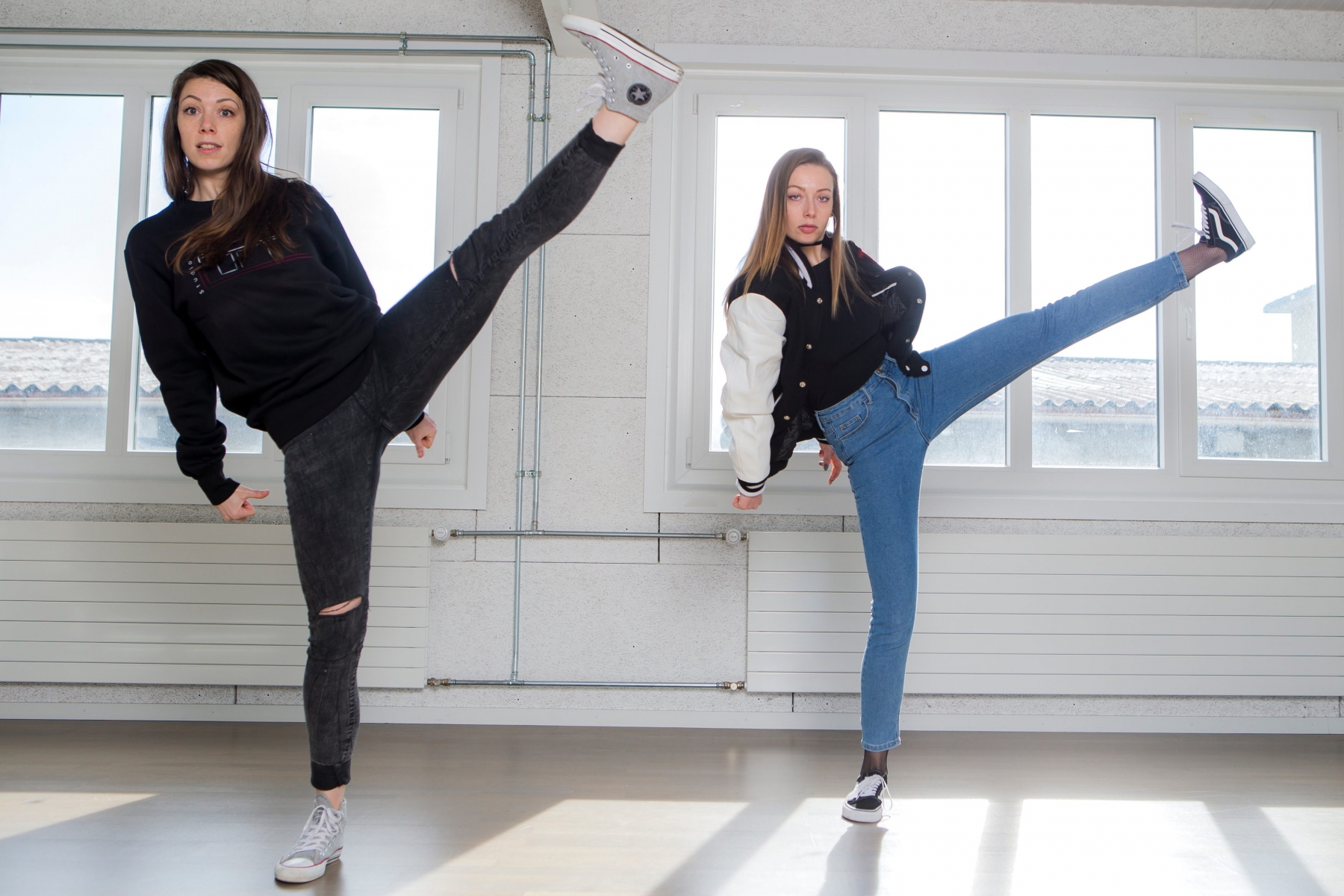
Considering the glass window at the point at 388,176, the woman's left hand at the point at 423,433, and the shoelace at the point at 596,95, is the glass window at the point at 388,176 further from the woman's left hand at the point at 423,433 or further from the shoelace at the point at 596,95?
the shoelace at the point at 596,95

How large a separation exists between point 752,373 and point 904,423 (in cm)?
37

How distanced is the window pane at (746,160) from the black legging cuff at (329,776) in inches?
64.4

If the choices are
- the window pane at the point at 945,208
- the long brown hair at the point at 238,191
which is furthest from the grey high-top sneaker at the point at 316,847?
the window pane at the point at 945,208

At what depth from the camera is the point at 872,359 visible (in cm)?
197

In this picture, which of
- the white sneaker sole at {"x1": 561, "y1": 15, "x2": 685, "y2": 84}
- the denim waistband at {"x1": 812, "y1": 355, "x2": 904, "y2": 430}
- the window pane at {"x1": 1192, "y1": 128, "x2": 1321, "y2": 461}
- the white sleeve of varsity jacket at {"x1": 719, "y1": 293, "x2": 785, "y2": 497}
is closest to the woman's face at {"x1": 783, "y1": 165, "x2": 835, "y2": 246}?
the white sleeve of varsity jacket at {"x1": 719, "y1": 293, "x2": 785, "y2": 497}

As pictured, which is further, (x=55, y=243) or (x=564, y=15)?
(x=55, y=243)

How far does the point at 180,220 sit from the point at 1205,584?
Result: 2.94 metres

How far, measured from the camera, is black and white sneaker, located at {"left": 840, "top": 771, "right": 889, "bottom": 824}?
1872mm

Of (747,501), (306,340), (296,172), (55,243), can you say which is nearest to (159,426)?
(55,243)

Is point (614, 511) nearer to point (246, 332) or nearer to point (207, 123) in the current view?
point (246, 332)

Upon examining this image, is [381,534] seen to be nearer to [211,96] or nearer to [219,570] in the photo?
[219,570]

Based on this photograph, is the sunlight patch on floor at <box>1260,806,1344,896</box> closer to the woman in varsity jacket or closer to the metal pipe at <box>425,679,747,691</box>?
the woman in varsity jacket

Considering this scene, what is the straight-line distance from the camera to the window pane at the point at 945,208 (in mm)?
2912

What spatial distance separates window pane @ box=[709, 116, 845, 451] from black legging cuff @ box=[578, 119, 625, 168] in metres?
1.51
